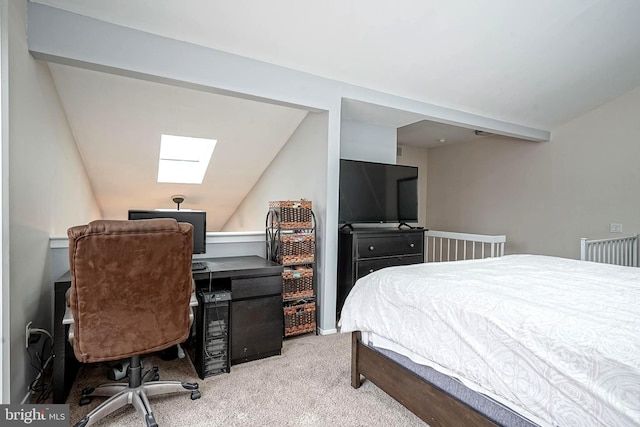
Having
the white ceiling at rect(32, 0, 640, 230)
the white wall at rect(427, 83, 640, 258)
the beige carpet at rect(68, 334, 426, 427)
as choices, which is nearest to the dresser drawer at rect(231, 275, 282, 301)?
the beige carpet at rect(68, 334, 426, 427)

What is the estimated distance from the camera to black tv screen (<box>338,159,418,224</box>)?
3.38 m

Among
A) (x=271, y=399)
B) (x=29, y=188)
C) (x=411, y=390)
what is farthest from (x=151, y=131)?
(x=411, y=390)

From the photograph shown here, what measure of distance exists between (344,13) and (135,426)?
109 inches

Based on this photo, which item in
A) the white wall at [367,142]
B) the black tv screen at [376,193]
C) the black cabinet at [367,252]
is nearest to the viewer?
the black cabinet at [367,252]

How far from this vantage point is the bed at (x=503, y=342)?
995 mm

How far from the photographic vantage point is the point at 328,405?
75.5 inches

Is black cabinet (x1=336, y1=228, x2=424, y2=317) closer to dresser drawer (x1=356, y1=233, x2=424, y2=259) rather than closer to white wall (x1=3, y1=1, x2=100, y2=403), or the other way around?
dresser drawer (x1=356, y1=233, x2=424, y2=259)

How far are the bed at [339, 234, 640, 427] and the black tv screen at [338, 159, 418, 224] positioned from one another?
141 centimetres

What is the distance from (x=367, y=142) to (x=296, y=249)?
176cm

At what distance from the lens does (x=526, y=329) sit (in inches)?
46.4

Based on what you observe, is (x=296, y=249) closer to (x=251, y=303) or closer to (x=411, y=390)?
(x=251, y=303)

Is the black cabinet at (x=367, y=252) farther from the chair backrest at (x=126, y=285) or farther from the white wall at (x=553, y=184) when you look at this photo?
the white wall at (x=553, y=184)

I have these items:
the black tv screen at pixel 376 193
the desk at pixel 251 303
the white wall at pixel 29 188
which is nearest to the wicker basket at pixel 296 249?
the desk at pixel 251 303

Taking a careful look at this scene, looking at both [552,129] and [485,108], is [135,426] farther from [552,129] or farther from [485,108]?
[552,129]
